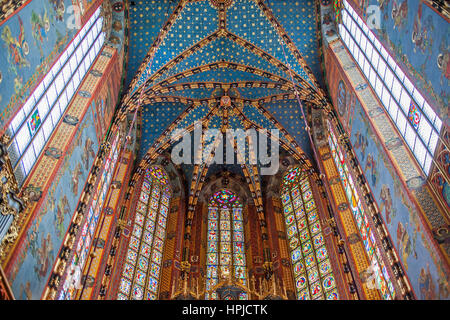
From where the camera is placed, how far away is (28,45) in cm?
1141

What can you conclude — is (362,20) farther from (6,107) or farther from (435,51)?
(6,107)

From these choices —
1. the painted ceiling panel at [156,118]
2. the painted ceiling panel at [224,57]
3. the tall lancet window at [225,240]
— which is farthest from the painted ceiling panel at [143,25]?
the tall lancet window at [225,240]

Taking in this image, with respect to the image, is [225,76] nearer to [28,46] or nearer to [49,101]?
[49,101]

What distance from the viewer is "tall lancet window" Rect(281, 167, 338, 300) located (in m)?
16.7

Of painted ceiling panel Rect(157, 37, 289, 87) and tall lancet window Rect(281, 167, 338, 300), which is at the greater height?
painted ceiling panel Rect(157, 37, 289, 87)

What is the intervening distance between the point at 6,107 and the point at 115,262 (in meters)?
7.44

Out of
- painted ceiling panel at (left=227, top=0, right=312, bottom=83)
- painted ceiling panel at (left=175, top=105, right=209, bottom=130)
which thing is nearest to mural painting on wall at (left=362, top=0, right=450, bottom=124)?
painted ceiling panel at (left=227, top=0, right=312, bottom=83)

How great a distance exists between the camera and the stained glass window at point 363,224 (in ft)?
44.4

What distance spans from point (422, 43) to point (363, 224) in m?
6.13

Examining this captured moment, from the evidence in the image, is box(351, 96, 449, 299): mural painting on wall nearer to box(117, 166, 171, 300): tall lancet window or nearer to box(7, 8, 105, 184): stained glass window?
box(117, 166, 171, 300): tall lancet window

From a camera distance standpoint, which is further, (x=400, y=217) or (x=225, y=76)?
(x=225, y=76)

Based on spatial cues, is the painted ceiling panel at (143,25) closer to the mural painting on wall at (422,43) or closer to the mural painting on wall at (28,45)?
the mural painting on wall at (28,45)

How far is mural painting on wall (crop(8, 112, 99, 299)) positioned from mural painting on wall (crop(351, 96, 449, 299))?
325 inches

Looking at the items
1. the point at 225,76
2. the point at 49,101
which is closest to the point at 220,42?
the point at 225,76
